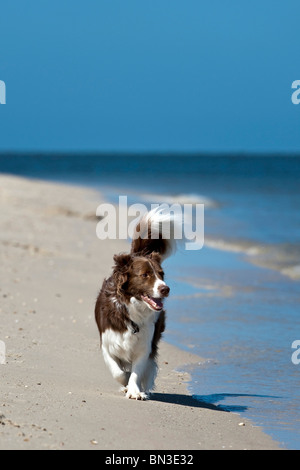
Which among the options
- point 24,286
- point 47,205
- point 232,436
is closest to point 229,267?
point 24,286

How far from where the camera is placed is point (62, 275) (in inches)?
485

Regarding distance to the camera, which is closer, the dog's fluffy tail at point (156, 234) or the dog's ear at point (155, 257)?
the dog's ear at point (155, 257)

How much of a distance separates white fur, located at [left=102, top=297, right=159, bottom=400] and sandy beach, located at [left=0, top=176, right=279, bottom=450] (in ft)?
0.47

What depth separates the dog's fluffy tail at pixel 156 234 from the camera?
7.36 meters

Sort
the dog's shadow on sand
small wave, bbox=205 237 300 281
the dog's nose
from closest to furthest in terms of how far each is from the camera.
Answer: the dog's nose < the dog's shadow on sand < small wave, bbox=205 237 300 281

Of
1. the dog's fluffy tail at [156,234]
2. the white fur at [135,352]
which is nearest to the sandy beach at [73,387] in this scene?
the white fur at [135,352]

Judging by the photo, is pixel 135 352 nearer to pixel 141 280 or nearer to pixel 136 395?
pixel 136 395

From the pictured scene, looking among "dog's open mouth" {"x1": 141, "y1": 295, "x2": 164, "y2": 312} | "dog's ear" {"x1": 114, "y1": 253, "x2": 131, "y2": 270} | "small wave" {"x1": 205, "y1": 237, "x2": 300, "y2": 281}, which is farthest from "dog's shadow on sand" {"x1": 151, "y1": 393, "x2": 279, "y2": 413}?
"small wave" {"x1": 205, "y1": 237, "x2": 300, "y2": 281}

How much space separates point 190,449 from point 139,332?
1629 mm

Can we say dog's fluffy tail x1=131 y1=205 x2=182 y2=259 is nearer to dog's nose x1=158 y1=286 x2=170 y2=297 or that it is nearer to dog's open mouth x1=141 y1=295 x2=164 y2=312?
dog's open mouth x1=141 y1=295 x2=164 y2=312

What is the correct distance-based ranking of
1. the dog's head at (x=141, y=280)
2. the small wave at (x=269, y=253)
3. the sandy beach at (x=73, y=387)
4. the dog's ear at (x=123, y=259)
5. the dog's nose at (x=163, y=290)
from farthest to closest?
the small wave at (x=269, y=253) → the dog's ear at (x=123, y=259) → the dog's head at (x=141, y=280) → the dog's nose at (x=163, y=290) → the sandy beach at (x=73, y=387)

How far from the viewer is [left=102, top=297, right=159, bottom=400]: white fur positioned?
6.65 meters

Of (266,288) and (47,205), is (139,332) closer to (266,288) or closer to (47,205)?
(266,288)

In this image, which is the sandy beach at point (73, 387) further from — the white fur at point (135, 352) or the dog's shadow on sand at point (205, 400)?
the white fur at point (135, 352)
